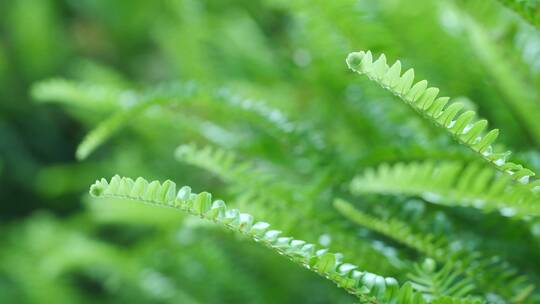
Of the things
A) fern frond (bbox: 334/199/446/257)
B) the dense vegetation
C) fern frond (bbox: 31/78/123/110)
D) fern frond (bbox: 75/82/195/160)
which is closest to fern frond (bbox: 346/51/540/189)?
the dense vegetation

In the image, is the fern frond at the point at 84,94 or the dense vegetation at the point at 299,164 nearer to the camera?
the dense vegetation at the point at 299,164

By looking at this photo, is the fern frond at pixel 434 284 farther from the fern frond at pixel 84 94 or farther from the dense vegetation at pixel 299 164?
the fern frond at pixel 84 94

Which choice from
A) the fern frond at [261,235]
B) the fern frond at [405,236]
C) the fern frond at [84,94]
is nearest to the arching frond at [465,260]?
the fern frond at [405,236]

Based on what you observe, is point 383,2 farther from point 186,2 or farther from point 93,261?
point 93,261

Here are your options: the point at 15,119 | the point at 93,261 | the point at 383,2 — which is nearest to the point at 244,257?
the point at 93,261

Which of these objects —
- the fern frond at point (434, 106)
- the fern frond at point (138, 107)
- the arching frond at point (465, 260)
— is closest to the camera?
the fern frond at point (434, 106)

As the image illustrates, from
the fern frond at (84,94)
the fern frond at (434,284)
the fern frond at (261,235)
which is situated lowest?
the fern frond at (261,235)

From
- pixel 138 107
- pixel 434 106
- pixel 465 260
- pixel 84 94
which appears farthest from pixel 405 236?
pixel 84 94

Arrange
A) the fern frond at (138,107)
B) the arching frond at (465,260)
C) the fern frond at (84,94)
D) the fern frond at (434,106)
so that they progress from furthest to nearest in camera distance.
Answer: the fern frond at (84,94) < the fern frond at (138,107) < the arching frond at (465,260) < the fern frond at (434,106)
